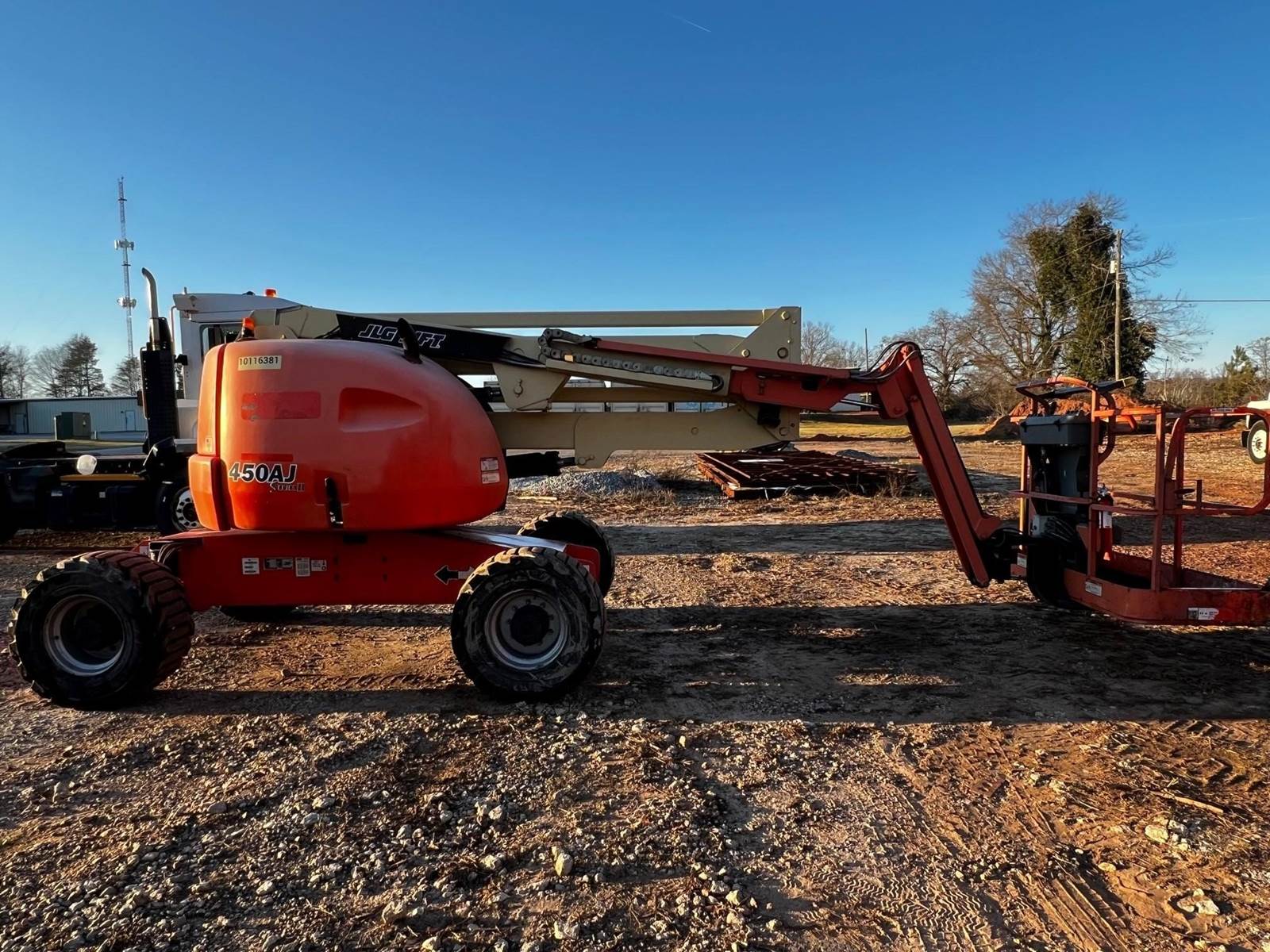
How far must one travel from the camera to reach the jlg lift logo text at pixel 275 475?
16.4ft

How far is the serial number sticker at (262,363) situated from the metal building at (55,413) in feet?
132

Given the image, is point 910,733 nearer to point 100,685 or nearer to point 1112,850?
point 1112,850

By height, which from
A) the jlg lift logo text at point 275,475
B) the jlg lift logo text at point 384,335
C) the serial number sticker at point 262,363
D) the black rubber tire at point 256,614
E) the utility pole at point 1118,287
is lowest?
the black rubber tire at point 256,614

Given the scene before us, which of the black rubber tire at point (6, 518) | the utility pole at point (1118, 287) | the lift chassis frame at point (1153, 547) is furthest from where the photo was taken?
the utility pole at point (1118, 287)

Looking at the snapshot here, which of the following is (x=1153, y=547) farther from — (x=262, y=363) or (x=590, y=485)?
(x=590, y=485)

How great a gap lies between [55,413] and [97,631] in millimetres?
47183

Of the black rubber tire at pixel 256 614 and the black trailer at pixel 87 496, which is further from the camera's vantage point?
the black trailer at pixel 87 496

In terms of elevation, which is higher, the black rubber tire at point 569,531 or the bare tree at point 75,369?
the bare tree at point 75,369

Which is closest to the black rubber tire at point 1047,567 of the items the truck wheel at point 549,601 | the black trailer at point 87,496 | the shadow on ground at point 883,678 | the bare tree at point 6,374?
the shadow on ground at point 883,678

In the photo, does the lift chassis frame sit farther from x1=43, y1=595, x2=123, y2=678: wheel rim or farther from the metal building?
the metal building

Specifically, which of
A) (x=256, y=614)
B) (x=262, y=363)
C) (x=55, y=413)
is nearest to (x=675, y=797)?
(x=262, y=363)

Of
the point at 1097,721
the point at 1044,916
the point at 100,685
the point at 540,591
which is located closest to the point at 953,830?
the point at 1044,916

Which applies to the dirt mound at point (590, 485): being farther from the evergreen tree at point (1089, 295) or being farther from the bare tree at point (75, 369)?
the bare tree at point (75, 369)

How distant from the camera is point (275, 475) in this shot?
197 inches
